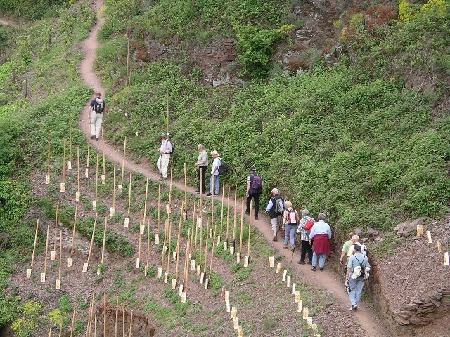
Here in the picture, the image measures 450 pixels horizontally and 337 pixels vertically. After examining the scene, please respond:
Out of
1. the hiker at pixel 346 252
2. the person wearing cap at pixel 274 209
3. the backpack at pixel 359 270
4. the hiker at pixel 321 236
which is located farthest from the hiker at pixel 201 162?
the backpack at pixel 359 270

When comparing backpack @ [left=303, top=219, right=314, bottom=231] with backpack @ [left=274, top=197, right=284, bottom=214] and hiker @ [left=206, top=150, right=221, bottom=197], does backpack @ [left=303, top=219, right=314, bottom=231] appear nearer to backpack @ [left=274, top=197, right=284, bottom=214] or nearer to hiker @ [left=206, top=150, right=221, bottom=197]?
backpack @ [left=274, top=197, right=284, bottom=214]

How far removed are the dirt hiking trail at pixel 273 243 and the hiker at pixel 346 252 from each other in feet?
1.73

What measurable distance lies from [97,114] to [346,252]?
1314 centimetres

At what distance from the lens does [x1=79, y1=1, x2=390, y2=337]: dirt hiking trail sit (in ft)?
67.4

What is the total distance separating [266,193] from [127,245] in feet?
15.1

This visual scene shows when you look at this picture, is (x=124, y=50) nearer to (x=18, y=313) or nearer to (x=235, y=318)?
(x=18, y=313)

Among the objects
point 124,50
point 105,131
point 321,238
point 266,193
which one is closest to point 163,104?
point 105,131

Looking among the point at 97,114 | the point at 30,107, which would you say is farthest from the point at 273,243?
the point at 30,107

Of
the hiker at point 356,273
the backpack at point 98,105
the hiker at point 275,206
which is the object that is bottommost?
the hiker at point 356,273

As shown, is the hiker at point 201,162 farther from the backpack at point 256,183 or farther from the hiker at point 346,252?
the hiker at point 346,252

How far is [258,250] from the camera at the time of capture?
2466 cm

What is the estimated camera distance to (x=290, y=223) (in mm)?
23688

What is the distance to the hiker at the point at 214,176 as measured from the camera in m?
27.1

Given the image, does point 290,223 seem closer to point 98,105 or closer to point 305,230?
point 305,230
